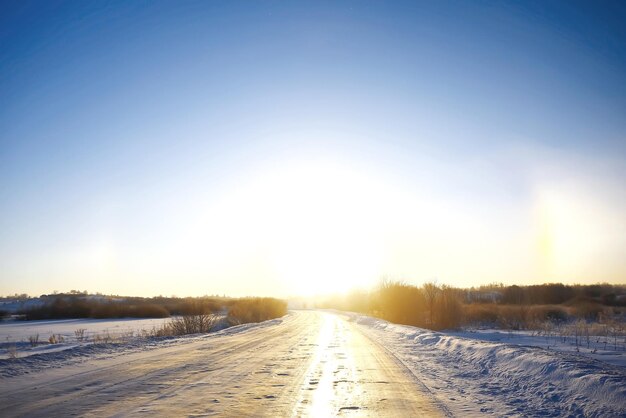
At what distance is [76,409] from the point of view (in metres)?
6.09

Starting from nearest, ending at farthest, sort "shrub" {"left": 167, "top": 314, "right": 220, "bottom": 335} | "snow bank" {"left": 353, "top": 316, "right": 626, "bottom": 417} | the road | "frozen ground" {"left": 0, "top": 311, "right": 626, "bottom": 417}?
the road, "frozen ground" {"left": 0, "top": 311, "right": 626, "bottom": 417}, "snow bank" {"left": 353, "top": 316, "right": 626, "bottom": 417}, "shrub" {"left": 167, "top": 314, "right": 220, "bottom": 335}

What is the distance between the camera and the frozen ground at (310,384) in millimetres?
6293

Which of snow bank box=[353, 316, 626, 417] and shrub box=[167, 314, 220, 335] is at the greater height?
snow bank box=[353, 316, 626, 417]

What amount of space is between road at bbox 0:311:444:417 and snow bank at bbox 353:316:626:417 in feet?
2.12

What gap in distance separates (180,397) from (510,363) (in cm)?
818

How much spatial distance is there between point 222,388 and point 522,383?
626cm

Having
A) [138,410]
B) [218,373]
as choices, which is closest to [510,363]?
[218,373]

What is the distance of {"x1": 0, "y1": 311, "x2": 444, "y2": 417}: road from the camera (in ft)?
20.2

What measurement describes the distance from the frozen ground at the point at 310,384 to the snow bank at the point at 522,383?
0.07 feet

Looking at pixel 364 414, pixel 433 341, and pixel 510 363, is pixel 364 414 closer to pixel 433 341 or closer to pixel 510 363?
pixel 510 363

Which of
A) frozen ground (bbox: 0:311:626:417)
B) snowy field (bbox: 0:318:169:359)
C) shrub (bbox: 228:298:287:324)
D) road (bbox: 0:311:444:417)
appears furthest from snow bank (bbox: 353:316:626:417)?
shrub (bbox: 228:298:287:324)

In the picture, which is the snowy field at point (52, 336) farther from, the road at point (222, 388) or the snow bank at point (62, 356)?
the road at point (222, 388)

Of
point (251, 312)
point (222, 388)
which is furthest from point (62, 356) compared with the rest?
point (251, 312)

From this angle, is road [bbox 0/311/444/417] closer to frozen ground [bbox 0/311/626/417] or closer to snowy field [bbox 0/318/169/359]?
frozen ground [bbox 0/311/626/417]
